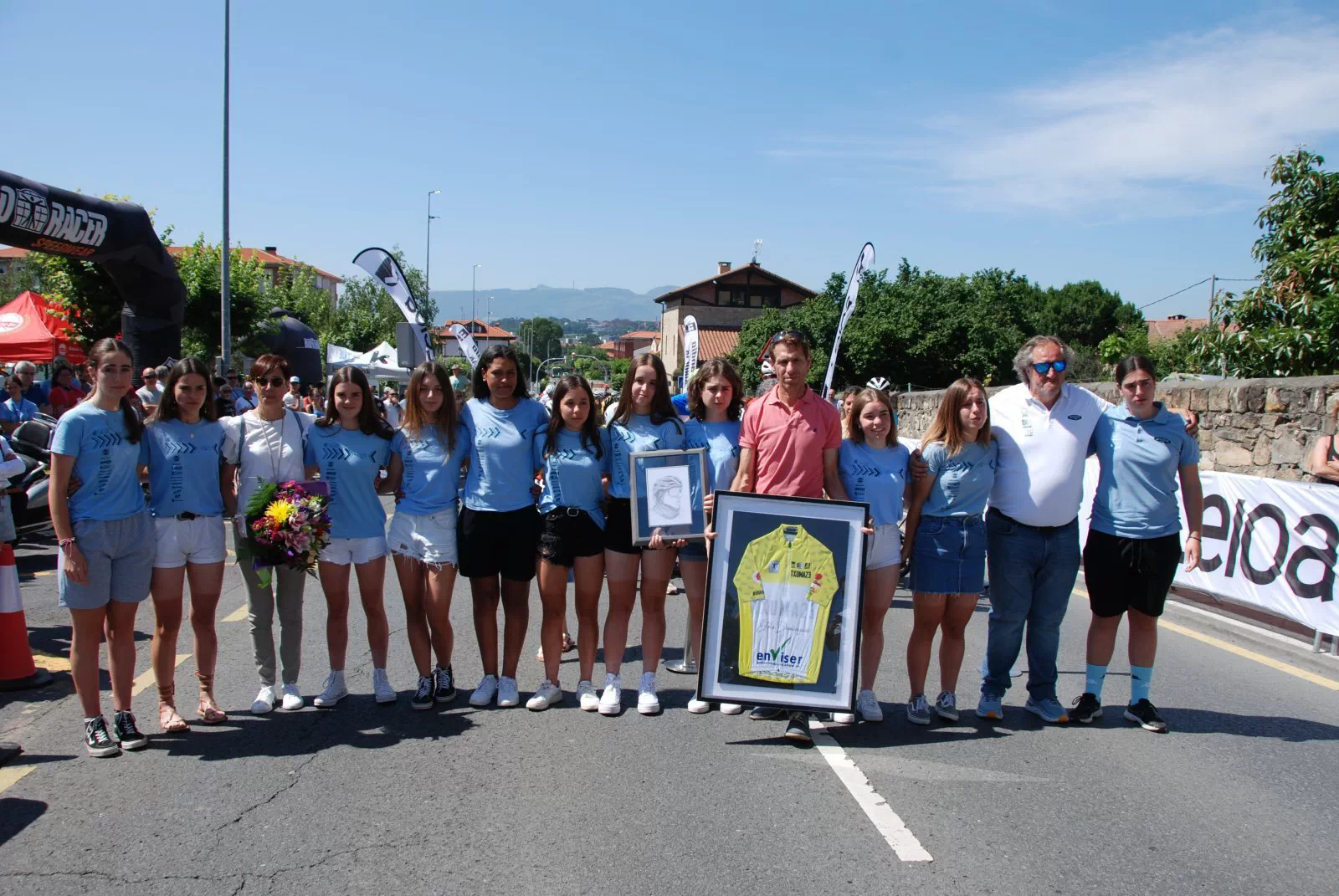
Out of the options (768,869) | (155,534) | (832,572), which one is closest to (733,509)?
(832,572)

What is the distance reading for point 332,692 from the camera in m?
5.38

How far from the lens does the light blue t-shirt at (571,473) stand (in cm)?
526

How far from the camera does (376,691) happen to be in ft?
17.8

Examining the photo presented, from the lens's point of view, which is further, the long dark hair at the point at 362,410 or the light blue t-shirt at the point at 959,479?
the long dark hair at the point at 362,410

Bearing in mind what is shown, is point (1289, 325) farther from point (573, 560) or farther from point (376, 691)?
point (376, 691)

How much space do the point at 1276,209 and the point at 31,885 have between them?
16.3 meters

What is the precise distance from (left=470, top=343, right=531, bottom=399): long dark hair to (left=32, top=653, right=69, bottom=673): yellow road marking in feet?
11.1

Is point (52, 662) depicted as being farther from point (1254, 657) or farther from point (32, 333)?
point (32, 333)

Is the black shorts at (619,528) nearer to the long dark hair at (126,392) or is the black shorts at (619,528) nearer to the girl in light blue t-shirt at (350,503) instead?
the girl in light blue t-shirt at (350,503)

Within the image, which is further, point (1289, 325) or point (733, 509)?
point (1289, 325)

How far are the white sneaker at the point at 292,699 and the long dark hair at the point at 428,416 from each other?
1.59 metres

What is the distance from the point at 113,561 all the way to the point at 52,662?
2347 millimetres

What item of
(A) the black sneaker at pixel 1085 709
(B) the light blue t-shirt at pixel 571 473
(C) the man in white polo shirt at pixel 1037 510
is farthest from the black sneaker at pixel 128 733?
(A) the black sneaker at pixel 1085 709

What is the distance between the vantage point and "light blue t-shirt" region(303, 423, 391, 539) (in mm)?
5180
